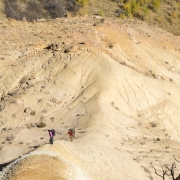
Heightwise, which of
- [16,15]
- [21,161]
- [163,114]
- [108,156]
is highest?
[21,161]

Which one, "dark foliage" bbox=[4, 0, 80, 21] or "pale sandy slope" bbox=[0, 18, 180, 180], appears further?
"dark foliage" bbox=[4, 0, 80, 21]

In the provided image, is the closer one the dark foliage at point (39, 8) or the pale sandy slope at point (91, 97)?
the pale sandy slope at point (91, 97)

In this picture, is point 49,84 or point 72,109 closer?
point 72,109

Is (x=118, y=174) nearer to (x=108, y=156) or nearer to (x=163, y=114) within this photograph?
(x=108, y=156)

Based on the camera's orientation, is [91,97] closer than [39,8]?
Yes

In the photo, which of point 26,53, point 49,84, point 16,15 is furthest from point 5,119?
point 16,15

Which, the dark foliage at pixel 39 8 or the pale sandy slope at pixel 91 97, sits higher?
the pale sandy slope at pixel 91 97

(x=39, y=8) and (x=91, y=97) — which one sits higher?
(x=91, y=97)

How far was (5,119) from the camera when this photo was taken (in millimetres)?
20891

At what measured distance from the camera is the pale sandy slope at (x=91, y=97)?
50.6 ft

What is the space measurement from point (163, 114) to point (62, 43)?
839cm

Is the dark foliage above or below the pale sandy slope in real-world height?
below

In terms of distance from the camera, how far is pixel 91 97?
21.6m

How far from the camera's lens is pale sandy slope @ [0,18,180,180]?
1541 centimetres
